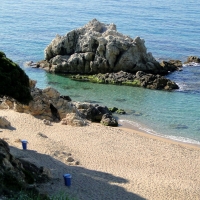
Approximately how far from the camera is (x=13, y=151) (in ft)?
97.9

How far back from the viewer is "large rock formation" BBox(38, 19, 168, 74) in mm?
57188

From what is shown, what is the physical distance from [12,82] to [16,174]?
5948mm

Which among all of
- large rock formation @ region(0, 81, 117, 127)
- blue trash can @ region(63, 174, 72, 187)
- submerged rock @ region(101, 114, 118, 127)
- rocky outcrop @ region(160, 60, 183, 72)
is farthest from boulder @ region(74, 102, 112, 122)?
rocky outcrop @ region(160, 60, 183, 72)

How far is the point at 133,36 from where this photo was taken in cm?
8056

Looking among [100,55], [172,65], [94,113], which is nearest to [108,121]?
[94,113]

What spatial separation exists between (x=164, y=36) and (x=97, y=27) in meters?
24.9

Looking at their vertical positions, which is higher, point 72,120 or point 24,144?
point 24,144

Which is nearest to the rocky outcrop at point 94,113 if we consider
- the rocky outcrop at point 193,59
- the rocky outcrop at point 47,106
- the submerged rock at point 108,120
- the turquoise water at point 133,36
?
the submerged rock at point 108,120

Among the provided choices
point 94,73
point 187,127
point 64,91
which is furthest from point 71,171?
point 94,73

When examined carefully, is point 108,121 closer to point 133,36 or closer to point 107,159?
point 107,159

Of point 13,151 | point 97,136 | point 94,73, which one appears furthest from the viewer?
point 94,73

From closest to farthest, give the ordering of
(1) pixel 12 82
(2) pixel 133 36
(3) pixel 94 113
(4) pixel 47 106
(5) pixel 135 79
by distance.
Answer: (1) pixel 12 82 → (4) pixel 47 106 → (3) pixel 94 113 → (5) pixel 135 79 → (2) pixel 133 36

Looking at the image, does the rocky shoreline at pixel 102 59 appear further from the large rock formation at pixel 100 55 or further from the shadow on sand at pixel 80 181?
the shadow on sand at pixel 80 181

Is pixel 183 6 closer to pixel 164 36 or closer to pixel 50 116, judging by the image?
pixel 164 36
